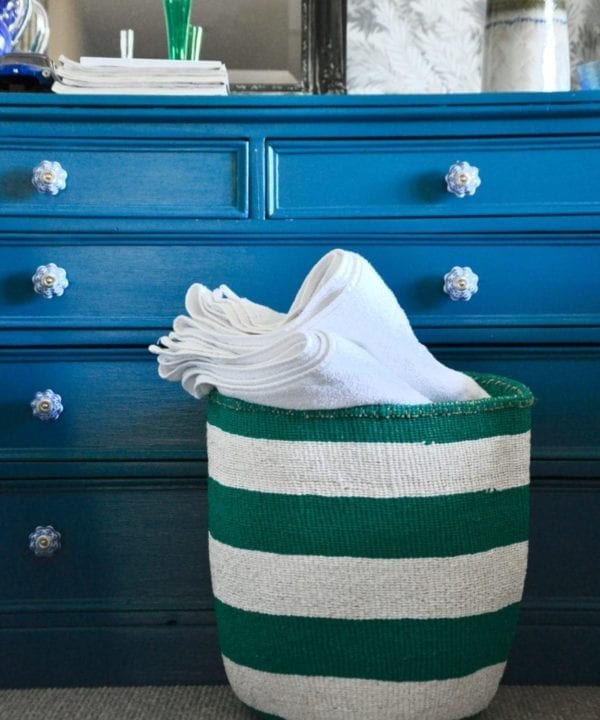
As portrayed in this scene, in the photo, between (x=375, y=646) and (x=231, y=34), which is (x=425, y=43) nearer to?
(x=231, y=34)

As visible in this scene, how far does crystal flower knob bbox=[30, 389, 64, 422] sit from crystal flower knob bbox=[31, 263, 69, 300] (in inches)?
5.4

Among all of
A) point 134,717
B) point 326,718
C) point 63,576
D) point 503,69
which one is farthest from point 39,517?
point 503,69

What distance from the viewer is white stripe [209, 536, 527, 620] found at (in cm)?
101

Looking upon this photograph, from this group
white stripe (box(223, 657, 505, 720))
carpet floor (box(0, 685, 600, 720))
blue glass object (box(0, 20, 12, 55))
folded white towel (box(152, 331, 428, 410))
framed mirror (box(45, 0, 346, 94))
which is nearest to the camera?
folded white towel (box(152, 331, 428, 410))

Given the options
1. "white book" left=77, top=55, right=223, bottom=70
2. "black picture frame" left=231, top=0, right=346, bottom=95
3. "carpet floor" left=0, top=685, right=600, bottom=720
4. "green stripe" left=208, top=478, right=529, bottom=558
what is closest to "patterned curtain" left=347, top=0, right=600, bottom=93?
"black picture frame" left=231, top=0, right=346, bottom=95

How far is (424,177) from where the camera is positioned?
129cm

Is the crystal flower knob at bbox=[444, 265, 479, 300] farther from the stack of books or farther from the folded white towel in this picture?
the stack of books

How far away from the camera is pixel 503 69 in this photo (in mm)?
1446

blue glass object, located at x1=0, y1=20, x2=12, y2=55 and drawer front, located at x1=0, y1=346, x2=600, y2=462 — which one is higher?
blue glass object, located at x1=0, y1=20, x2=12, y2=55

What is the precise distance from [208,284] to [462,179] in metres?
0.38

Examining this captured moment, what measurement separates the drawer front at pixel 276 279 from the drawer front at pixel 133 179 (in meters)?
0.05

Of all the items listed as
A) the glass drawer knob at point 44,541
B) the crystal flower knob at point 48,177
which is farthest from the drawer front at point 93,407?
the crystal flower knob at point 48,177

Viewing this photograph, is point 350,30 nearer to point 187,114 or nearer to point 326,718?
point 187,114

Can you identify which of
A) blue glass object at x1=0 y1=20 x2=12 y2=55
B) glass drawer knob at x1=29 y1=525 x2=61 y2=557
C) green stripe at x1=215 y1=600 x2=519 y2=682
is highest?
blue glass object at x1=0 y1=20 x2=12 y2=55
